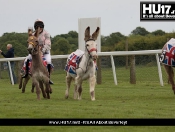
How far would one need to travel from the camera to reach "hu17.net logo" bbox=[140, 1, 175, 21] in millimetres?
21250

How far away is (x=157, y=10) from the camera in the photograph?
21766 mm

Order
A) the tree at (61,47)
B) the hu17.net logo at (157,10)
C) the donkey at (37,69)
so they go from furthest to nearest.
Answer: the tree at (61,47), the hu17.net logo at (157,10), the donkey at (37,69)

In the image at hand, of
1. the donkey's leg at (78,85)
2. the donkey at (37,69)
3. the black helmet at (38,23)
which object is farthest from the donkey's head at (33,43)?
the donkey's leg at (78,85)

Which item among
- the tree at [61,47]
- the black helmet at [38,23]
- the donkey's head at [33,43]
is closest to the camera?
the donkey's head at [33,43]

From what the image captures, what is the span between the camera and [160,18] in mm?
20844

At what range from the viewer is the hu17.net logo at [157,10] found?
69.7 feet

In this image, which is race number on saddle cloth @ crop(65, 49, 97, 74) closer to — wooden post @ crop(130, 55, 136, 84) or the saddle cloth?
the saddle cloth

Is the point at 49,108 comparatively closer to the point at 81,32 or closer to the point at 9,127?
the point at 9,127

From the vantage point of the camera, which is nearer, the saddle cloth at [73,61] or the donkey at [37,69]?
the donkey at [37,69]

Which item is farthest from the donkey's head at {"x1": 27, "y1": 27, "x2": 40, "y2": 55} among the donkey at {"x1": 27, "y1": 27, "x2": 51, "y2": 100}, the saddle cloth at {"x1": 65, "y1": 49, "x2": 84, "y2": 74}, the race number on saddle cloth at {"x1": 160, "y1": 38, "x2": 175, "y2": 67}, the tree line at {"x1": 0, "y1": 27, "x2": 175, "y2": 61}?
the tree line at {"x1": 0, "y1": 27, "x2": 175, "y2": 61}

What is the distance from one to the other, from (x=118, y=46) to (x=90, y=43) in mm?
17005

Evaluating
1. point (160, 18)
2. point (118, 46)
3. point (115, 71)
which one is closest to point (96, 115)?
point (160, 18)

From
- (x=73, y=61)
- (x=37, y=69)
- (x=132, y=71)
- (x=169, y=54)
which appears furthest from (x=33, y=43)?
(x=132, y=71)

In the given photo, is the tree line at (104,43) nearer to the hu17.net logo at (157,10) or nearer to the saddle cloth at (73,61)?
the hu17.net logo at (157,10)
